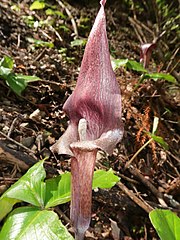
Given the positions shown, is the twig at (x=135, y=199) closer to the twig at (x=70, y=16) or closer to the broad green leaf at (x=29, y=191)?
the broad green leaf at (x=29, y=191)

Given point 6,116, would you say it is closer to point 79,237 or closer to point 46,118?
point 46,118

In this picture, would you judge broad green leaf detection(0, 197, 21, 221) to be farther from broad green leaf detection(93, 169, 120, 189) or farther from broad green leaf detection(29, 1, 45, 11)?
broad green leaf detection(29, 1, 45, 11)

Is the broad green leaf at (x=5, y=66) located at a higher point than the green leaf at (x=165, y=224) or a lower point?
higher

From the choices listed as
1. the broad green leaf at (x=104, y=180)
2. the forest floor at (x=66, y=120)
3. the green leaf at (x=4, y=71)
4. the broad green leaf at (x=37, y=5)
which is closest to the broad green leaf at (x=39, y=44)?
the forest floor at (x=66, y=120)

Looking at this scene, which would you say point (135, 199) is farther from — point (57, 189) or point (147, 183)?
point (57, 189)

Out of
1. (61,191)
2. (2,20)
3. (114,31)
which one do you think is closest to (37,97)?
(2,20)

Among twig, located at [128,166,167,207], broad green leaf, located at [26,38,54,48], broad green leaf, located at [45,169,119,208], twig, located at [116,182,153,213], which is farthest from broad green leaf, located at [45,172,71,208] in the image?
broad green leaf, located at [26,38,54,48]

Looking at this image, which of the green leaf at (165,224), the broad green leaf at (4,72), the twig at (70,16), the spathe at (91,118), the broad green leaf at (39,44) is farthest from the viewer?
the twig at (70,16)

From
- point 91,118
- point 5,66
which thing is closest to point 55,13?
point 5,66
